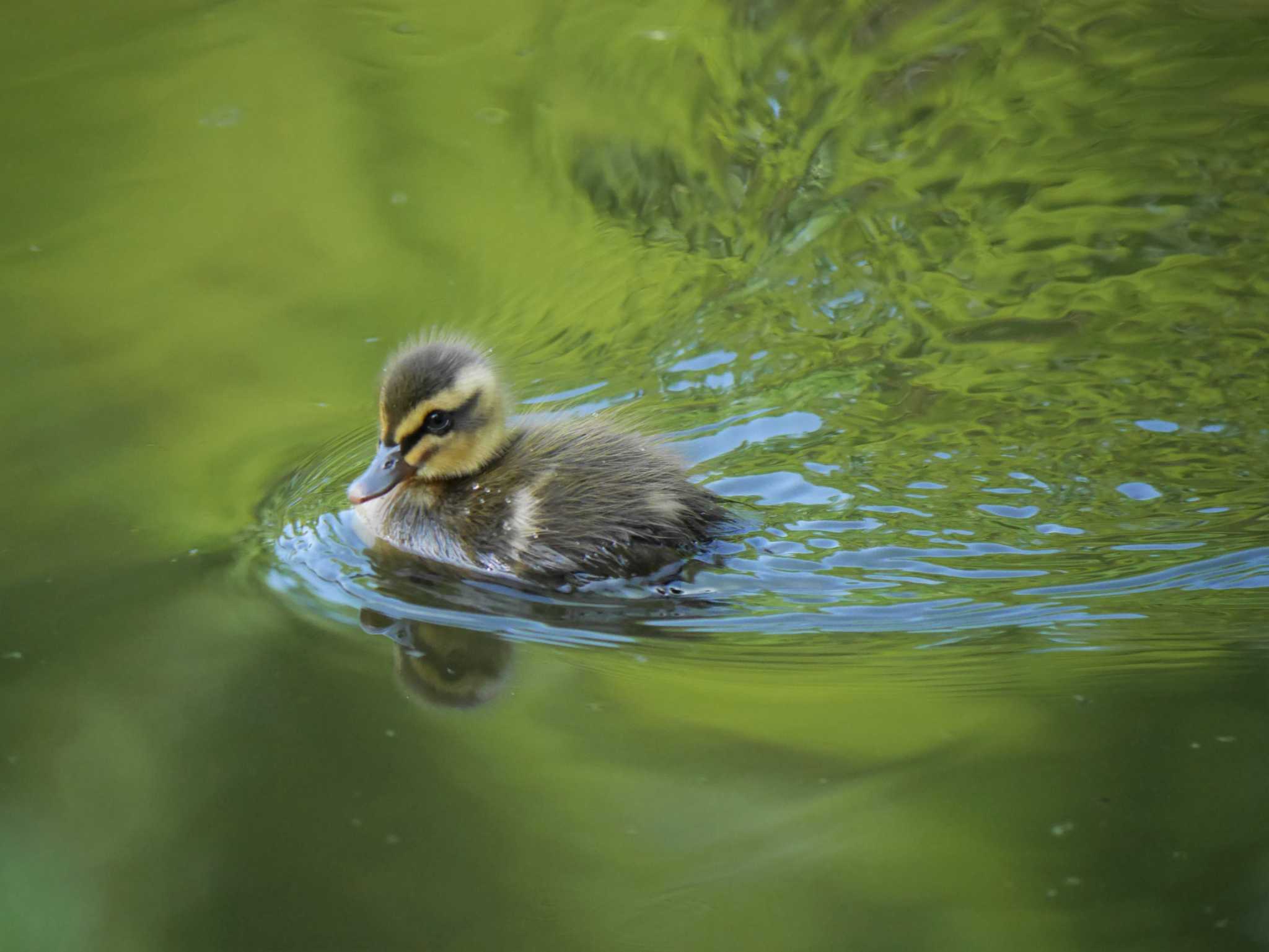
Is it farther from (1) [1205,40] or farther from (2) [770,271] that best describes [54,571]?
(1) [1205,40]

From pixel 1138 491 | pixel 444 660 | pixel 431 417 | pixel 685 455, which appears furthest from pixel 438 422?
pixel 1138 491

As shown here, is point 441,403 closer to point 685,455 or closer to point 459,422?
point 459,422

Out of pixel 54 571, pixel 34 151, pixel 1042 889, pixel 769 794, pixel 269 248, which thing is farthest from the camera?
pixel 34 151

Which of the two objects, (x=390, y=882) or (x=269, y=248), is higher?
(x=390, y=882)

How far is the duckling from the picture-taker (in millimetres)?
3125

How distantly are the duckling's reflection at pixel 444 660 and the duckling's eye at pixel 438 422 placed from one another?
50 cm

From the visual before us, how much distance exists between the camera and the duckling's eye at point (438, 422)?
3.24 metres

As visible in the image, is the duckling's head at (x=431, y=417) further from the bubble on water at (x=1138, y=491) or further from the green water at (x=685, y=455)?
the bubble on water at (x=1138, y=491)

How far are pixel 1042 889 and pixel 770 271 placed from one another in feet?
8.18

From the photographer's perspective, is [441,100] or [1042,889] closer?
[1042,889]

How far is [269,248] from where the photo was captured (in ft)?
13.9

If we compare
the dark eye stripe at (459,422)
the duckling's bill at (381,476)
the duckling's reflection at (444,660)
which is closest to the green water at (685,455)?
the duckling's reflection at (444,660)

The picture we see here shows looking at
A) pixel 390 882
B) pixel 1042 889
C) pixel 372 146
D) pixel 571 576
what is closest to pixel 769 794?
pixel 1042 889

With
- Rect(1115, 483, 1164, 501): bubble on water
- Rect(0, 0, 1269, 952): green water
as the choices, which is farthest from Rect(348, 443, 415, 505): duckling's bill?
Rect(1115, 483, 1164, 501): bubble on water
